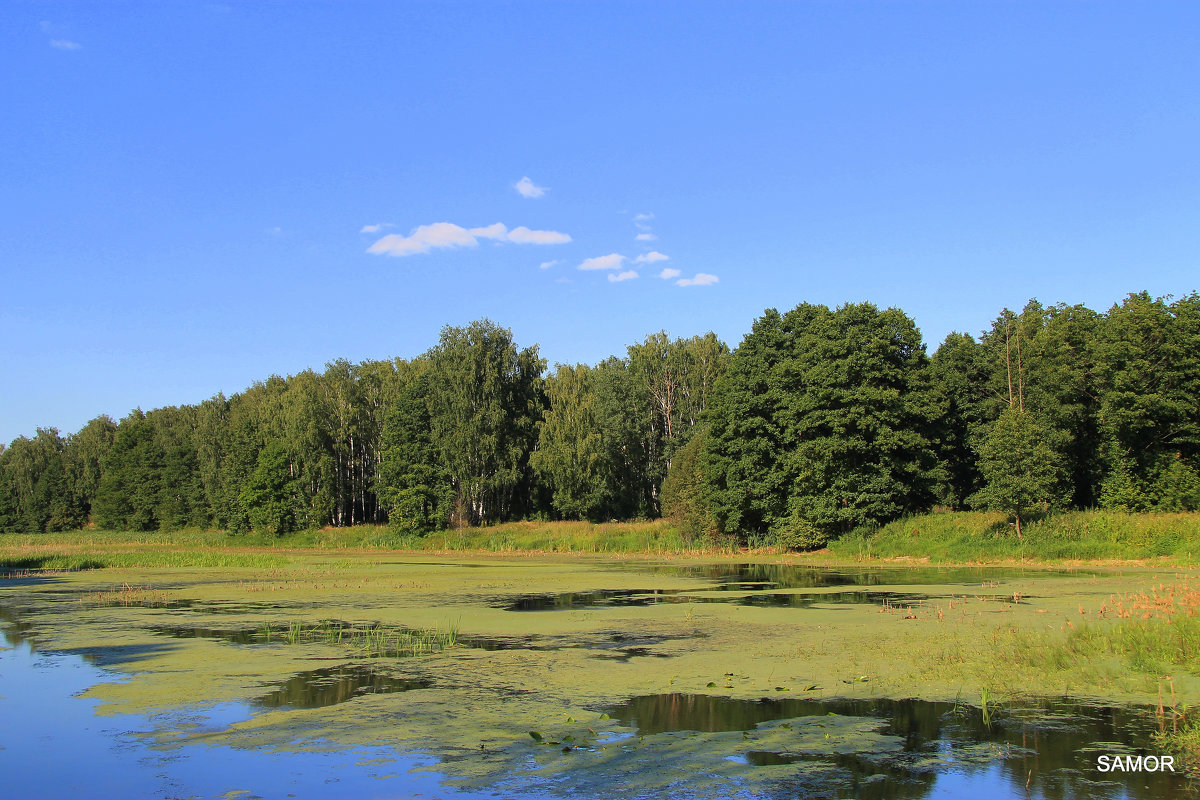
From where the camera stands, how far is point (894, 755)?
26.1 ft

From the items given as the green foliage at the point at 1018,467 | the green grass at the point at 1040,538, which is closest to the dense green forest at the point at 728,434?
the green foliage at the point at 1018,467

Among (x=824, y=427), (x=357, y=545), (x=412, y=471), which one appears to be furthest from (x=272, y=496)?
(x=824, y=427)

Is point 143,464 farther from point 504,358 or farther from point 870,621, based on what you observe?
point 870,621

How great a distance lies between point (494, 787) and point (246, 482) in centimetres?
7110

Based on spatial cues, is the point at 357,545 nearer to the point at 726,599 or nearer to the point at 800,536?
the point at 800,536

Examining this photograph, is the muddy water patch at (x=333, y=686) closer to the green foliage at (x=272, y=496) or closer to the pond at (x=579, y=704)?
the pond at (x=579, y=704)

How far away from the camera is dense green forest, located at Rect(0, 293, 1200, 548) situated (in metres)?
35.6

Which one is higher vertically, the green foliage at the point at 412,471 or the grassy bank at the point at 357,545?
the green foliage at the point at 412,471

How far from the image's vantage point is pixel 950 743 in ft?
27.3

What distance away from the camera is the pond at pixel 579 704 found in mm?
7539

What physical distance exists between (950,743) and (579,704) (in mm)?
4341

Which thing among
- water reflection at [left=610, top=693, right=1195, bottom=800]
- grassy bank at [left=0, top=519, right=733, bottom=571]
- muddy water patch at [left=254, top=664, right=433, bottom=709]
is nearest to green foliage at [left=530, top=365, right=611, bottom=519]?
grassy bank at [left=0, top=519, right=733, bottom=571]

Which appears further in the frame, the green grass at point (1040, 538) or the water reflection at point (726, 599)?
the green grass at point (1040, 538)

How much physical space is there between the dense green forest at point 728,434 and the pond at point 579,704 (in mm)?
19161
